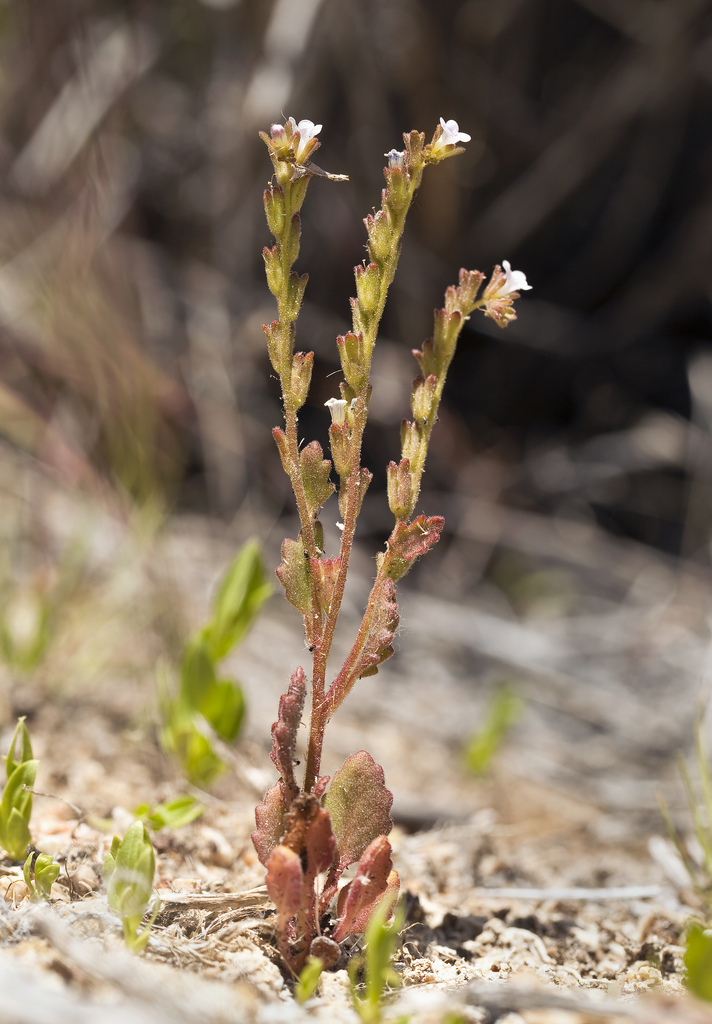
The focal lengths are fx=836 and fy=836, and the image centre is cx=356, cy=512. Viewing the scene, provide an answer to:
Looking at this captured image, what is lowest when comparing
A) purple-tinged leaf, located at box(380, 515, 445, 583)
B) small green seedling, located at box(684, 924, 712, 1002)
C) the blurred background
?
small green seedling, located at box(684, 924, 712, 1002)

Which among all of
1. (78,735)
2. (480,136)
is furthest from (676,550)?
(78,735)

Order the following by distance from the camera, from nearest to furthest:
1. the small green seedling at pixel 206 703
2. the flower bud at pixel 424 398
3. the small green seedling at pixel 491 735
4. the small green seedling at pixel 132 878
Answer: the small green seedling at pixel 132 878 < the flower bud at pixel 424 398 < the small green seedling at pixel 206 703 < the small green seedling at pixel 491 735

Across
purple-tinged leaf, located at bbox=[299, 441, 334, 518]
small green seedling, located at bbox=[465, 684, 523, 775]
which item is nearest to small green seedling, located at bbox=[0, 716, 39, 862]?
purple-tinged leaf, located at bbox=[299, 441, 334, 518]

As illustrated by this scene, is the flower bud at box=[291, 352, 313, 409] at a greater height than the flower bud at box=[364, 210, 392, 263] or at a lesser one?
lesser

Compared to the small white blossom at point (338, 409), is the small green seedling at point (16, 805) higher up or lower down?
lower down

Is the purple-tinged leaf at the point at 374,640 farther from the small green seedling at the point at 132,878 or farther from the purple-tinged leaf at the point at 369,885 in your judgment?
the small green seedling at the point at 132,878

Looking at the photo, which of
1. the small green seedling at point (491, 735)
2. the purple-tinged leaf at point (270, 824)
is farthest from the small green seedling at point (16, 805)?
the small green seedling at point (491, 735)

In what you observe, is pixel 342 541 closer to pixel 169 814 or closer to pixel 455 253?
pixel 169 814

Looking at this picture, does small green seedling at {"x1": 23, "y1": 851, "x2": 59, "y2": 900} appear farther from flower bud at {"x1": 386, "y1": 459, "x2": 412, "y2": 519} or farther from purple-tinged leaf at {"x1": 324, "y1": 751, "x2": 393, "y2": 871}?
flower bud at {"x1": 386, "y1": 459, "x2": 412, "y2": 519}
